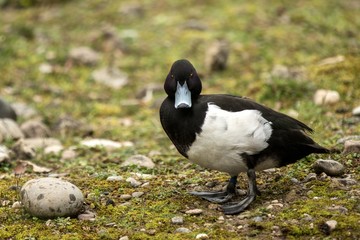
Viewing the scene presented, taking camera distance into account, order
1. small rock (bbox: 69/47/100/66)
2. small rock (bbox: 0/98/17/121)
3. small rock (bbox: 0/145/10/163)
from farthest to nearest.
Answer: small rock (bbox: 69/47/100/66)
small rock (bbox: 0/98/17/121)
small rock (bbox: 0/145/10/163)

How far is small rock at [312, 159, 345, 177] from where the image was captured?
17.4 ft

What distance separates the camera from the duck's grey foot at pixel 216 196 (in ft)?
16.9

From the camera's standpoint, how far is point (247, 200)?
495 cm

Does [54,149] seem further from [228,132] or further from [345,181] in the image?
[345,181]

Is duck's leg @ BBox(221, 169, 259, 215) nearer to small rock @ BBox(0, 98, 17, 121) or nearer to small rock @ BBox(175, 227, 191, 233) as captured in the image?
small rock @ BBox(175, 227, 191, 233)

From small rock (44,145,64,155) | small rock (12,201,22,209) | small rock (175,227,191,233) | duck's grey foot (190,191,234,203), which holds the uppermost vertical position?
small rock (175,227,191,233)

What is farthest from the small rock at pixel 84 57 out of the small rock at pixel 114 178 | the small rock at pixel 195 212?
the small rock at pixel 195 212

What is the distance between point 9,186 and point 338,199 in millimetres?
2689

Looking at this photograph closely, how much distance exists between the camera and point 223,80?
31.5 feet

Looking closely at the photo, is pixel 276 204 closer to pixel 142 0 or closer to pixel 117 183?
pixel 117 183

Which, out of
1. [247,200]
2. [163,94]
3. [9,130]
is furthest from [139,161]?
[163,94]

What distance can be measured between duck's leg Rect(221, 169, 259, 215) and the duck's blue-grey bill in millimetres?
688

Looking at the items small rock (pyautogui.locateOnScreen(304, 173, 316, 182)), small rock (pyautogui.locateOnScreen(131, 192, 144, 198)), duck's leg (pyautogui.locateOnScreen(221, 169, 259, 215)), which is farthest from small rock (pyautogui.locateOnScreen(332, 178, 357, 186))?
small rock (pyautogui.locateOnScreen(131, 192, 144, 198))

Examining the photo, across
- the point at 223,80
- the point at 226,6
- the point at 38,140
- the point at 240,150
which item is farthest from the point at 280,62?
the point at 240,150
